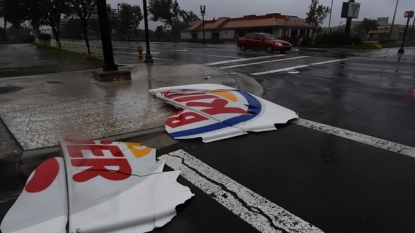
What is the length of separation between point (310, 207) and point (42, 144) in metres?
4.00

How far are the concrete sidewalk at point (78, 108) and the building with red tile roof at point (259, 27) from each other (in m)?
32.6

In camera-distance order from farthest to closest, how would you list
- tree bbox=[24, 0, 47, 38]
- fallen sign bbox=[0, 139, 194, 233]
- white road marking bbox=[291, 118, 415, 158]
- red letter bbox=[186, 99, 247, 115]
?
1. tree bbox=[24, 0, 47, 38]
2. red letter bbox=[186, 99, 247, 115]
3. white road marking bbox=[291, 118, 415, 158]
4. fallen sign bbox=[0, 139, 194, 233]

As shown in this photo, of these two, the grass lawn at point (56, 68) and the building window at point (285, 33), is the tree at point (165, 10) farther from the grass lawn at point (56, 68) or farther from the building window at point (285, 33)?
the grass lawn at point (56, 68)

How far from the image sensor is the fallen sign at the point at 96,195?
2445 millimetres

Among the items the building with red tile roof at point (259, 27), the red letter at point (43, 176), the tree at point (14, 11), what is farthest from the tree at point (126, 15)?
the red letter at point (43, 176)

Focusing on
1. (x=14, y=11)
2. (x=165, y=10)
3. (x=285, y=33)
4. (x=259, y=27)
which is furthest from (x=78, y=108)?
(x=165, y=10)

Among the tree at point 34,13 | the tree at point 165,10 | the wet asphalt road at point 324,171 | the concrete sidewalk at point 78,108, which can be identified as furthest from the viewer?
the tree at point 165,10

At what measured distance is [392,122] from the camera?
17.4ft

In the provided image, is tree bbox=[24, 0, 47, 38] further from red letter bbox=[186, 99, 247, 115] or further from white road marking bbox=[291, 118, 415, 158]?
white road marking bbox=[291, 118, 415, 158]

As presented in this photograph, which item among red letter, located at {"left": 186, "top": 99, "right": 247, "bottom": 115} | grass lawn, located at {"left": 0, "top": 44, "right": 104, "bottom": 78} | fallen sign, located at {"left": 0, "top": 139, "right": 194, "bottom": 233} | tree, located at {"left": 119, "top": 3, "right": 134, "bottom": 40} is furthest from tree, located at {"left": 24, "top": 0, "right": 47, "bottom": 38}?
fallen sign, located at {"left": 0, "top": 139, "right": 194, "bottom": 233}

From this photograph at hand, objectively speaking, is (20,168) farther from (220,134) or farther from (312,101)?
(312,101)

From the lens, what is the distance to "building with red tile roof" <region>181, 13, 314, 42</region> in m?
39.6

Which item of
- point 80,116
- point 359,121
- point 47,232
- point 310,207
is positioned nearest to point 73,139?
point 80,116

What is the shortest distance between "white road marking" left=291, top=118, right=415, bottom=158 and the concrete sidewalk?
9.47 ft
